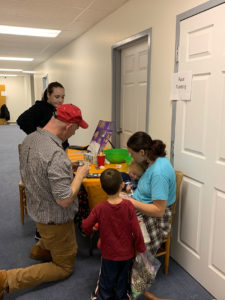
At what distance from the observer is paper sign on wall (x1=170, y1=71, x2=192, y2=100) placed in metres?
2.02

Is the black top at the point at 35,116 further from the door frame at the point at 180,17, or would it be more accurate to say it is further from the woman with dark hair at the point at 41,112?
the door frame at the point at 180,17

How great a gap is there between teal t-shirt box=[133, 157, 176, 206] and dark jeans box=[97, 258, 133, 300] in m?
0.44

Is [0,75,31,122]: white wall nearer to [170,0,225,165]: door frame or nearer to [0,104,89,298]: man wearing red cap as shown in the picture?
[170,0,225,165]: door frame

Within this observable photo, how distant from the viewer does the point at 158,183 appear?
1.71 m

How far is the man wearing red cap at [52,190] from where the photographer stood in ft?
5.51

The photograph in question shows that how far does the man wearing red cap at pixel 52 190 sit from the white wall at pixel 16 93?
13.2 m

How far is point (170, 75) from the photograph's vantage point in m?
2.27

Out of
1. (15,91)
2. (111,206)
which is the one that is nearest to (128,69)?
(111,206)

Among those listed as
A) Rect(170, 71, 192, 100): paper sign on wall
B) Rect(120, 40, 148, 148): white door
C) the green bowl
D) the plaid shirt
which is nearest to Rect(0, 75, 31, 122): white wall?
Rect(120, 40, 148, 148): white door

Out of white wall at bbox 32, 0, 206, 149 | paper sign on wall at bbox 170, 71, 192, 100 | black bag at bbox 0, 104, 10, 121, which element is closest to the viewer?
paper sign on wall at bbox 170, 71, 192, 100

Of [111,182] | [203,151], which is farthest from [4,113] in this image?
[111,182]

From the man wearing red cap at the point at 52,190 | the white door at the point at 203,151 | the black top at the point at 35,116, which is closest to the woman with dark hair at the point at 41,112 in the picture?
the black top at the point at 35,116

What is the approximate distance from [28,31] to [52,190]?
12.6 ft

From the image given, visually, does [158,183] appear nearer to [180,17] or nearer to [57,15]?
[180,17]
